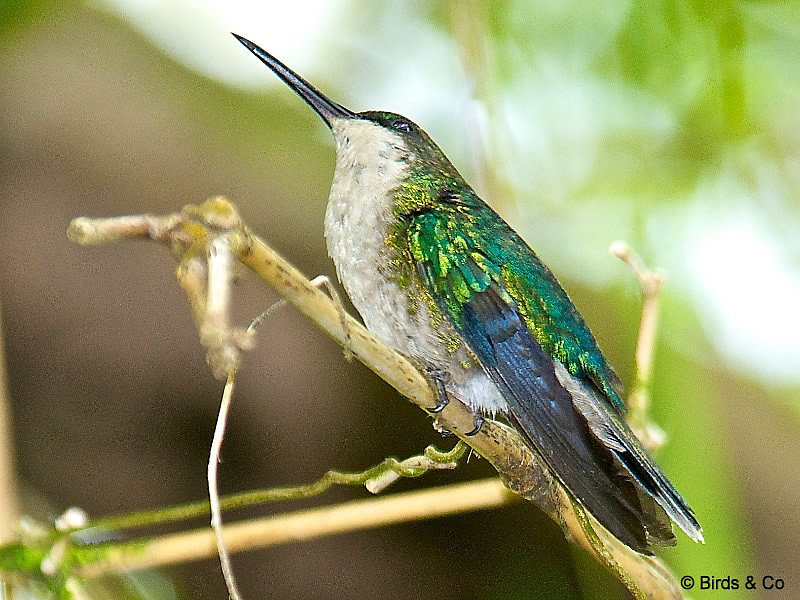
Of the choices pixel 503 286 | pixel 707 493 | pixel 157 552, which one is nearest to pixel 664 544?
pixel 707 493

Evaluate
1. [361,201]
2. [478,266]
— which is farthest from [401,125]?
[478,266]

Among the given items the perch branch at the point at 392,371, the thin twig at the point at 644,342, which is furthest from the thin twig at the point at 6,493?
the thin twig at the point at 644,342

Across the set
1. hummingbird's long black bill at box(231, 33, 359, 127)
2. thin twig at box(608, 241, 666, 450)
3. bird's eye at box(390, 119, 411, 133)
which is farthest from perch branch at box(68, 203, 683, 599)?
bird's eye at box(390, 119, 411, 133)

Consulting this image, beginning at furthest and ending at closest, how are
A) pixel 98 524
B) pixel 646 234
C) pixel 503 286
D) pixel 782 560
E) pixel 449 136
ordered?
pixel 449 136 → pixel 782 560 → pixel 646 234 → pixel 503 286 → pixel 98 524

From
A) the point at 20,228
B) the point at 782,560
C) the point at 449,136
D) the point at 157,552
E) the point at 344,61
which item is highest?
the point at 344,61

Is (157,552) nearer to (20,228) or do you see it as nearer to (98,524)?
(98,524)

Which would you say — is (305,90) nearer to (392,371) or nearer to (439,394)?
(439,394)
